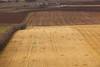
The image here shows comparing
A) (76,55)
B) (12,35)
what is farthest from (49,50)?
(12,35)

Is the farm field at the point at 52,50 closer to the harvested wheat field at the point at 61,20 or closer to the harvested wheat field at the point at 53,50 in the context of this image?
the harvested wheat field at the point at 53,50

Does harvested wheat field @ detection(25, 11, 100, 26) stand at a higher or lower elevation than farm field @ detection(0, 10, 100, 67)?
lower

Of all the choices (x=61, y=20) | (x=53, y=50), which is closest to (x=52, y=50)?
(x=53, y=50)

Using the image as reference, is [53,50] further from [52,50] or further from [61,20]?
[61,20]

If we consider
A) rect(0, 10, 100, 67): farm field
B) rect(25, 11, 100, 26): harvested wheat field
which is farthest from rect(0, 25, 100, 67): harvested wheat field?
rect(25, 11, 100, 26): harvested wheat field

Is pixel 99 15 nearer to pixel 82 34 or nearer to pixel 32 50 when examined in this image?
pixel 82 34

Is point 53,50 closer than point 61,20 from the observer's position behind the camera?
Yes

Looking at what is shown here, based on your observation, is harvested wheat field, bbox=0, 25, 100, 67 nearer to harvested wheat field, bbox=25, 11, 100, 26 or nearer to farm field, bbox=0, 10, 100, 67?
farm field, bbox=0, 10, 100, 67

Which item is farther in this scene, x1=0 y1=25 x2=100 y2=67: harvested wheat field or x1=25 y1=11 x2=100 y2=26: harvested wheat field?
x1=25 y1=11 x2=100 y2=26: harvested wheat field

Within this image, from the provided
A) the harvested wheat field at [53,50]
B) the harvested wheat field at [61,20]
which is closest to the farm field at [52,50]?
the harvested wheat field at [53,50]
